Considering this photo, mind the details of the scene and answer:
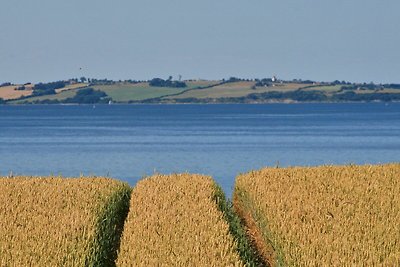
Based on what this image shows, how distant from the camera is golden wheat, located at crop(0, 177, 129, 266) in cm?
1097

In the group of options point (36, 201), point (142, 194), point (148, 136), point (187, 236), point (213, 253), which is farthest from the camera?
point (148, 136)

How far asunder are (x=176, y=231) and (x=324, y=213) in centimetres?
245

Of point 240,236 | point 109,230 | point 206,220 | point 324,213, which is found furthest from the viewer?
point 240,236

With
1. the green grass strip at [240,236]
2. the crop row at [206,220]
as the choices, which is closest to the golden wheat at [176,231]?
the crop row at [206,220]

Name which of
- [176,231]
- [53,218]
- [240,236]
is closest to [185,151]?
[240,236]

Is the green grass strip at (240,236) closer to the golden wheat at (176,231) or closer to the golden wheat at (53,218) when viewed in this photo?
the golden wheat at (176,231)

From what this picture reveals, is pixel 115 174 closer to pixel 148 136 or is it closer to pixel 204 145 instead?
pixel 204 145

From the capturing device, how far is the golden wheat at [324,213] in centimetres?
1078

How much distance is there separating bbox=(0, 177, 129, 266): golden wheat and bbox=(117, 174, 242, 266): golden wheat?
488mm

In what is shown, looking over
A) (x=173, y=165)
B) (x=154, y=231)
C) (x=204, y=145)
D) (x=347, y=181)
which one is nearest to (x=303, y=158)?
(x=173, y=165)

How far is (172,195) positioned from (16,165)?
5832 cm

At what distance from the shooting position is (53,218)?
13734 mm

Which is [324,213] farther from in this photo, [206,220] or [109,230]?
[109,230]

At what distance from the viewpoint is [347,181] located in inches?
705
